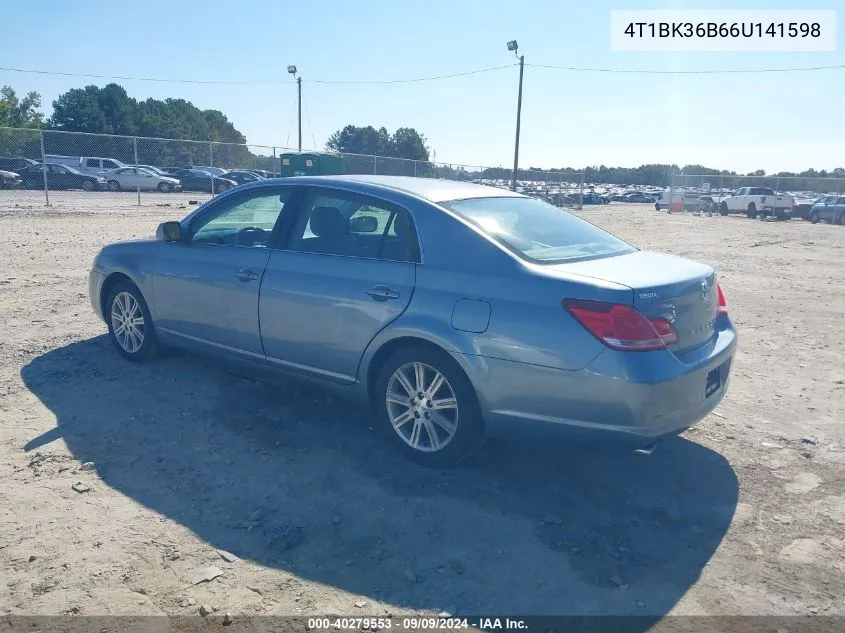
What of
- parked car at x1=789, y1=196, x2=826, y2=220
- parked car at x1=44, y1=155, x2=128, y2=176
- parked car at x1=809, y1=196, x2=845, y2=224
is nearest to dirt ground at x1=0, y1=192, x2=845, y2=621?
parked car at x1=44, y1=155, x2=128, y2=176

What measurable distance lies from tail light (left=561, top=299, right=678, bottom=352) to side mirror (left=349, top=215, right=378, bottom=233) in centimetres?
151

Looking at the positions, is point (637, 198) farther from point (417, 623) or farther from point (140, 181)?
point (417, 623)

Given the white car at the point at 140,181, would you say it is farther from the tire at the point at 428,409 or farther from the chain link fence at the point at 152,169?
the tire at the point at 428,409

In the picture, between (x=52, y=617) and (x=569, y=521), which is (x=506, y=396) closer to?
(x=569, y=521)

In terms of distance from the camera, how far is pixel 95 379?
5363 mm

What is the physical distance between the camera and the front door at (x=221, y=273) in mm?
4867

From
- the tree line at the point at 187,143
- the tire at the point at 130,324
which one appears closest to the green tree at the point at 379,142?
the tree line at the point at 187,143

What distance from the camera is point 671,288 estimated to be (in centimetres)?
370

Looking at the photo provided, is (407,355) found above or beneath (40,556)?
above

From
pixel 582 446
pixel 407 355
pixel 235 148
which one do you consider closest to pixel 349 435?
pixel 407 355

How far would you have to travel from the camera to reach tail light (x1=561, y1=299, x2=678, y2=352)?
11.3 ft

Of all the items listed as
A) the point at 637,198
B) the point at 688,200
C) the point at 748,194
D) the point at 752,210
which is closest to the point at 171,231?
the point at 752,210

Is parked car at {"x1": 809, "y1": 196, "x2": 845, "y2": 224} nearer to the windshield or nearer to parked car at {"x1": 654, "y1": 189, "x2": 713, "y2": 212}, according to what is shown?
parked car at {"x1": 654, "y1": 189, "x2": 713, "y2": 212}

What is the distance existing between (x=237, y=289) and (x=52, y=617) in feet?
8.32
